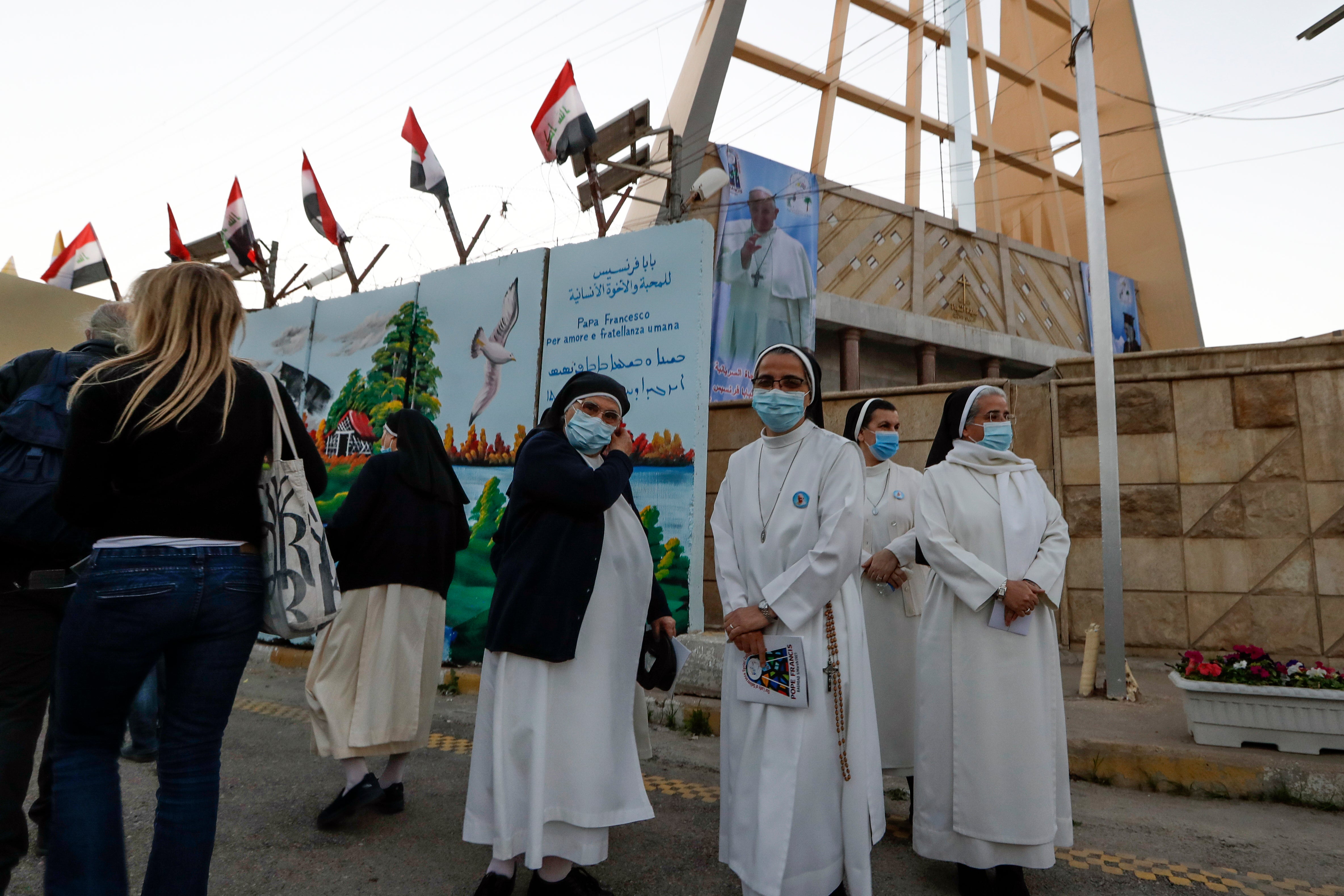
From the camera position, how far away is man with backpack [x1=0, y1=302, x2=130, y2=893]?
6.79 ft

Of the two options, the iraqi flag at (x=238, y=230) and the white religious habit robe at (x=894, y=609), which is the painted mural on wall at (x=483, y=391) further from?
the iraqi flag at (x=238, y=230)

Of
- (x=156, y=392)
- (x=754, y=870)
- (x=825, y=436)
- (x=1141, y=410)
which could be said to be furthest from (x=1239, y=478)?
(x=156, y=392)

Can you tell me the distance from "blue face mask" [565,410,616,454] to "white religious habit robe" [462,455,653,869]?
0.07 m

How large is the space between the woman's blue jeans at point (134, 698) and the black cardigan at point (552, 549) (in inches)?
30.6

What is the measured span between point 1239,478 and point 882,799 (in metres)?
4.82

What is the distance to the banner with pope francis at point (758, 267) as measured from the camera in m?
14.2

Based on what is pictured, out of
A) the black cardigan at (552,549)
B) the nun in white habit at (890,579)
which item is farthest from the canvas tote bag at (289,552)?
the nun in white habit at (890,579)

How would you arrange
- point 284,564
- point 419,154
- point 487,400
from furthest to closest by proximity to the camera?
1. point 419,154
2. point 487,400
3. point 284,564

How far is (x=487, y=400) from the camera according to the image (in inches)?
253

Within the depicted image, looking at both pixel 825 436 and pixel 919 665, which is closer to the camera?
pixel 825 436

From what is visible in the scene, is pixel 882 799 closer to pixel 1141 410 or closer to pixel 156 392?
pixel 156 392

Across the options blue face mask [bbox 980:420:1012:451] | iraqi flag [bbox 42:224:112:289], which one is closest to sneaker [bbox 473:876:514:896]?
blue face mask [bbox 980:420:1012:451]

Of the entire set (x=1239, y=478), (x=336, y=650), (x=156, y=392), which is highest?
(x=1239, y=478)

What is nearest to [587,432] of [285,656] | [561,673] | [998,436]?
[561,673]
